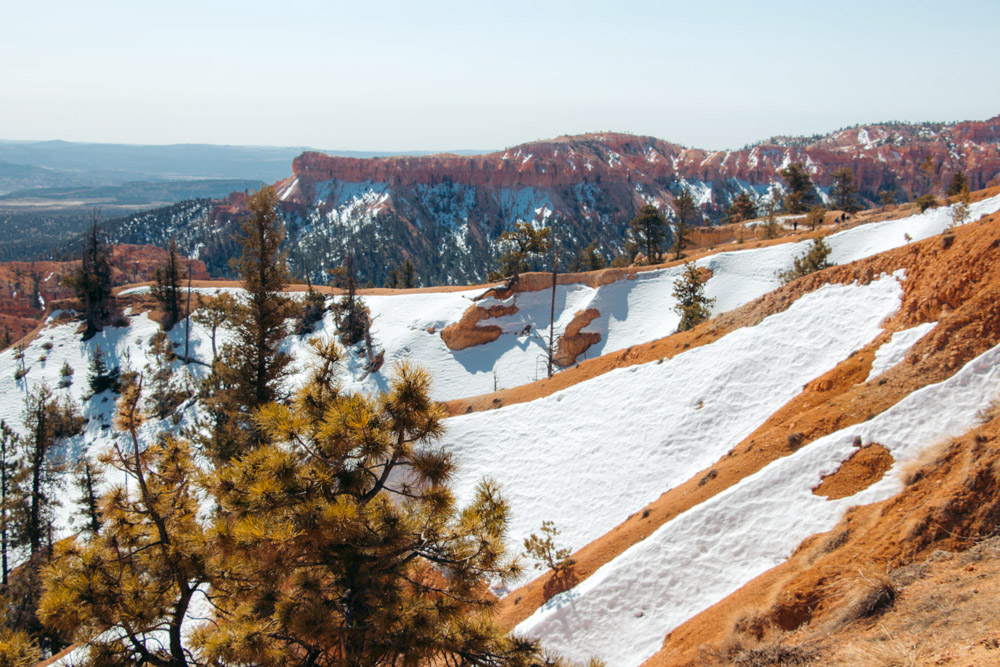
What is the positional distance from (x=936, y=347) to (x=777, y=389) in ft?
11.7

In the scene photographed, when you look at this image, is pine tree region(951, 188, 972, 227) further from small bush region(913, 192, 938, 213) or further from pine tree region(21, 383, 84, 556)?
pine tree region(21, 383, 84, 556)

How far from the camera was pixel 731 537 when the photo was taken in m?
9.65

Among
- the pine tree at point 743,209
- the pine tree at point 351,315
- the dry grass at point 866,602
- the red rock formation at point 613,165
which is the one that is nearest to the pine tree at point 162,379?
the pine tree at point 351,315

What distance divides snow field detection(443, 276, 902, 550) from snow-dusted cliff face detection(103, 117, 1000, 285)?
97.1 meters

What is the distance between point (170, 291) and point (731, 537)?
1771 inches

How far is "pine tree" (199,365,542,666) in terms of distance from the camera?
181 inches

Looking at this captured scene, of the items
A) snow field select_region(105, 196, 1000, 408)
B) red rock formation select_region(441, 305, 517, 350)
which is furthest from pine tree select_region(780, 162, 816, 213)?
red rock formation select_region(441, 305, 517, 350)

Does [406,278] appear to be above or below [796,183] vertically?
below

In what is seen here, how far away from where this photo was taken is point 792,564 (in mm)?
8250

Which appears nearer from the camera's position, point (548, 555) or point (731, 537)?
point (731, 537)

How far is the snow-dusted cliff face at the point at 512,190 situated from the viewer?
120562 millimetres

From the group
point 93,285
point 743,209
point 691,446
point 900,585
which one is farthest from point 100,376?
point 743,209

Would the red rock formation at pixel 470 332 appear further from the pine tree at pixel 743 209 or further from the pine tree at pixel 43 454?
the pine tree at pixel 743 209

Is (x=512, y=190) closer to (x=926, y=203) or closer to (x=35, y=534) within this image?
(x=926, y=203)
